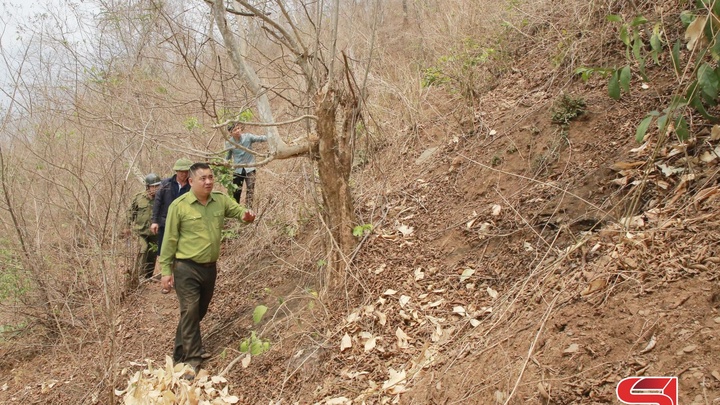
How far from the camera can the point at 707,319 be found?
2541 mm

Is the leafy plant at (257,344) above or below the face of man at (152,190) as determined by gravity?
below

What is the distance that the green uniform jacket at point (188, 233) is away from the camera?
4.89 meters

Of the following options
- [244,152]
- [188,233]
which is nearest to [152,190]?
[244,152]

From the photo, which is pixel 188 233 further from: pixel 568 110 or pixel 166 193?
pixel 568 110

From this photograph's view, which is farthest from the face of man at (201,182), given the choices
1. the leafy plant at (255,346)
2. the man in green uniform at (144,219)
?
the man in green uniform at (144,219)

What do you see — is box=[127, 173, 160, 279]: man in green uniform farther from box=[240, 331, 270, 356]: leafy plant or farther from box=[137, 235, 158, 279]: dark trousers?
box=[240, 331, 270, 356]: leafy plant

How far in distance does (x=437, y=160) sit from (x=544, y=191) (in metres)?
1.80

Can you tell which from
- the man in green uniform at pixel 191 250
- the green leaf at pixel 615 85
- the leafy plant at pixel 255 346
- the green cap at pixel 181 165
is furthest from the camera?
the green cap at pixel 181 165

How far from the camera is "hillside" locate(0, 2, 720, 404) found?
2.84m

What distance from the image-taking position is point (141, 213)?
280 inches

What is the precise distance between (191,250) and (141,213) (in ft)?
8.53

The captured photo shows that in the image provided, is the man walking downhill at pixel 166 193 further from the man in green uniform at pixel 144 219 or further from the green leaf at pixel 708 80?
the green leaf at pixel 708 80

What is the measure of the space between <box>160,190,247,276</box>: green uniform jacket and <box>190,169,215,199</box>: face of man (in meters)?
0.07

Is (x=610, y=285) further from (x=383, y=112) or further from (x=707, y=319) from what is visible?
(x=383, y=112)
